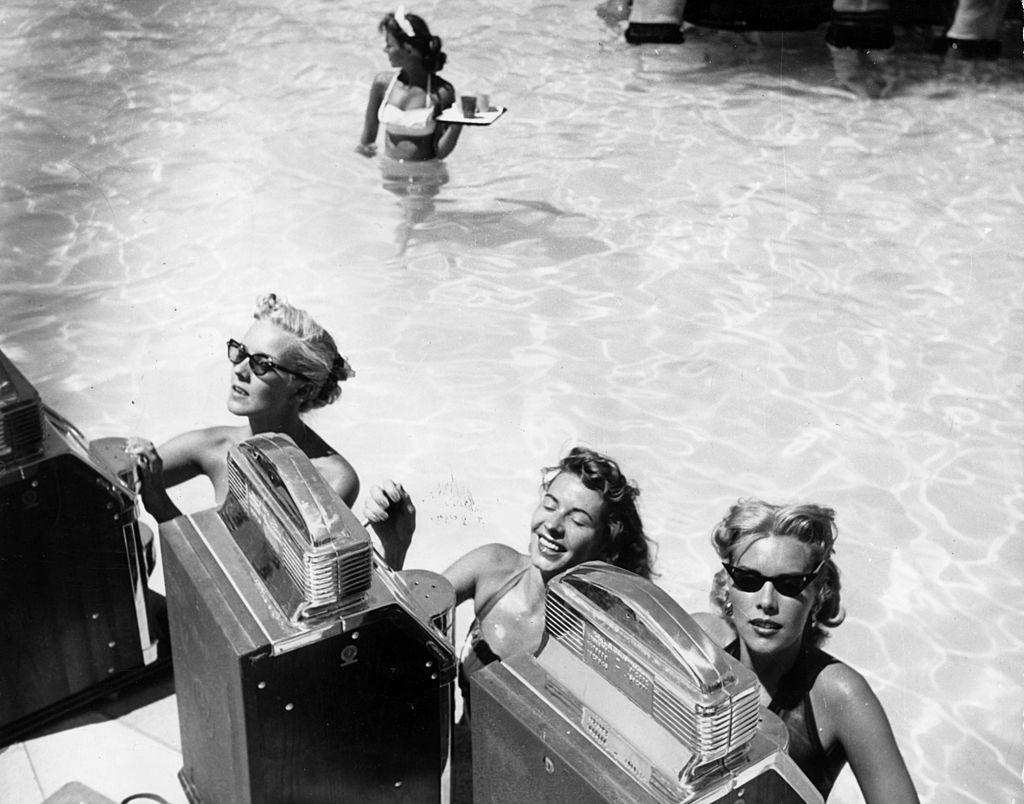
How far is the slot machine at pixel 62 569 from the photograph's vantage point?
2.97 metres

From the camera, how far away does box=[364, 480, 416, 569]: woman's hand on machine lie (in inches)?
129

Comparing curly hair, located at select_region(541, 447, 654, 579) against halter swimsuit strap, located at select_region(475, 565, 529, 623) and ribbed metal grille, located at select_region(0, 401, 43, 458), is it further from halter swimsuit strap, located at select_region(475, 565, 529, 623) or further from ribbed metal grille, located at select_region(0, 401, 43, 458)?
ribbed metal grille, located at select_region(0, 401, 43, 458)

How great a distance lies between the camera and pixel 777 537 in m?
2.91

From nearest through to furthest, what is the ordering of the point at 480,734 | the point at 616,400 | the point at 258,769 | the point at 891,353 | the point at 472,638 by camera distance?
the point at 480,734 → the point at 258,769 → the point at 472,638 → the point at 616,400 → the point at 891,353

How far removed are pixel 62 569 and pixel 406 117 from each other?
5.23 m

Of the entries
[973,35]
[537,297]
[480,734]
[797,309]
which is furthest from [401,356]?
[973,35]

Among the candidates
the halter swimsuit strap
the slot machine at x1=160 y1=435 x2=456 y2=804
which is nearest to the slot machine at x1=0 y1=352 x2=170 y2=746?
the slot machine at x1=160 y1=435 x2=456 y2=804

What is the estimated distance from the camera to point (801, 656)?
297 centimetres

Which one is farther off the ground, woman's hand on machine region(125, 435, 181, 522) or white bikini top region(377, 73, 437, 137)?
woman's hand on machine region(125, 435, 181, 522)

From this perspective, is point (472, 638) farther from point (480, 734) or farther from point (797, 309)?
point (797, 309)

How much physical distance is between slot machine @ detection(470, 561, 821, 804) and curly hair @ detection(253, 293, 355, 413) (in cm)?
181

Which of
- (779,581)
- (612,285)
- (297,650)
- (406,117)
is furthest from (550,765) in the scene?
(406,117)

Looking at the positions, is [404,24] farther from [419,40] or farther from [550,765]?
[550,765]

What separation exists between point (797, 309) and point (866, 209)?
5.32ft
